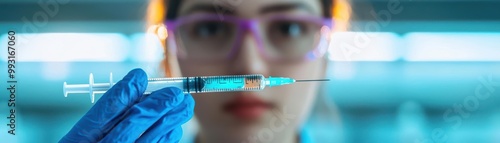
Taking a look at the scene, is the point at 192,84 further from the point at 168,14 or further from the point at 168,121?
the point at 168,14

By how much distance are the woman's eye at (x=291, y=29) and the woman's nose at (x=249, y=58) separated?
7 centimetres

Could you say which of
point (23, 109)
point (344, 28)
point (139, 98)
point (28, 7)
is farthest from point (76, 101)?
point (344, 28)

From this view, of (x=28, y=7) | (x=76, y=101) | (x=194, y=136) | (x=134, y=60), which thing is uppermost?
(x=28, y=7)

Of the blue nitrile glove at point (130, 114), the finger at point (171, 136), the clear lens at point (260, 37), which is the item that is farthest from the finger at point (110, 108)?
the clear lens at point (260, 37)

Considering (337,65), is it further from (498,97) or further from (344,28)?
(498,97)

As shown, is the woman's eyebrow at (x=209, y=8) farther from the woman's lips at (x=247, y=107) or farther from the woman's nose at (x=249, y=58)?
the woman's lips at (x=247, y=107)

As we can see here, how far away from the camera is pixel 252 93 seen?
43.9 inches

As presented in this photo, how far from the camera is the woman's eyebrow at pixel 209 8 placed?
1.11 metres

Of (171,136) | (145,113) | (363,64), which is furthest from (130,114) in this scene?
(363,64)

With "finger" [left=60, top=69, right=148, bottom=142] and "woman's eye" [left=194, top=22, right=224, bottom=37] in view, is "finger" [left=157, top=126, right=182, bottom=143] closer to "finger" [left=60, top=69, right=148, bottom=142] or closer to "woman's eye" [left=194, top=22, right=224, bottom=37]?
"finger" [left=60, top=69, right=148, bottom=142]

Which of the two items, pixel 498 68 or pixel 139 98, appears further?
pixel 498 68

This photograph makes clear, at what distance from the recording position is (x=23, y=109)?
119 centimetres

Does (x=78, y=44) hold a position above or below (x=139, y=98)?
above

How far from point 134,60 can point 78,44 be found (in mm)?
155
